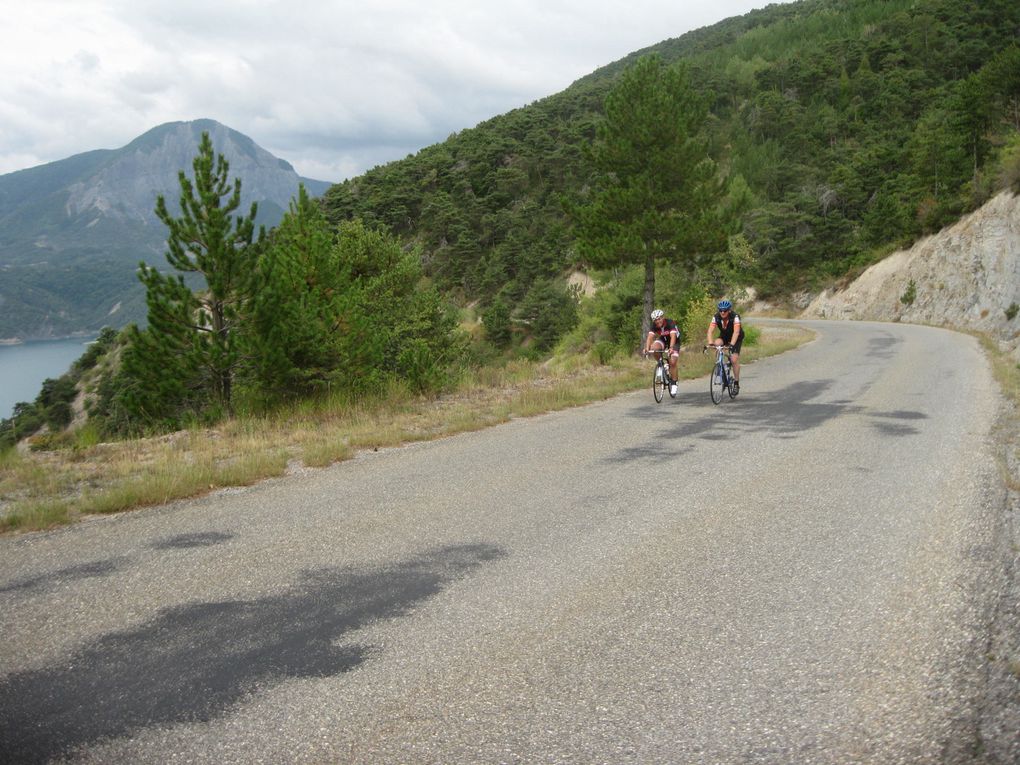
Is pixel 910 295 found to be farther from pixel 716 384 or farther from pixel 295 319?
pixel 295 319

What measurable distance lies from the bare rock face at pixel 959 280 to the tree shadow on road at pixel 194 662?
30209 millimetres

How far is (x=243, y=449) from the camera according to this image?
928 centimetres

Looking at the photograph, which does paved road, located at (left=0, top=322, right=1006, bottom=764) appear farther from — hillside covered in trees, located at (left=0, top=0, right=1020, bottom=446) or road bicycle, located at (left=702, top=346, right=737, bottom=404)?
hillside covered in trees, located at (left=0, top=0, right=1020, bottom=446)

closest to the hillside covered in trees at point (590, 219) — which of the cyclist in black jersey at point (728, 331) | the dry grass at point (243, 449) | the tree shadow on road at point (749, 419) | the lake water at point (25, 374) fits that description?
the dry grass at point (243, 449)

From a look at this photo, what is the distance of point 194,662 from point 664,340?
40.5 feet

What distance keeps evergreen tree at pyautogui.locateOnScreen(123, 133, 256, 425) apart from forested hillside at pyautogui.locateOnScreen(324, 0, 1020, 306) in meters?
40.7

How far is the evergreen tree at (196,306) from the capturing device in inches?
522

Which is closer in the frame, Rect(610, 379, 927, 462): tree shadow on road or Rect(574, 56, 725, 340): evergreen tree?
Rect(610, 379, 927, 462): tree shadow on road

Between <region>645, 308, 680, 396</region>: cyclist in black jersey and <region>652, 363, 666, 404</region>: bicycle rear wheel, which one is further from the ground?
<region>645, 308, 680, 396</region>: cyclist in black jersey

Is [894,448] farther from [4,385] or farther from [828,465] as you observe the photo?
[4,385]

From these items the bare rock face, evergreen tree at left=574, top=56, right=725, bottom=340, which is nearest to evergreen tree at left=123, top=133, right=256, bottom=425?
A: evergreen tree at left=574, top=56, right=725, bottom=340

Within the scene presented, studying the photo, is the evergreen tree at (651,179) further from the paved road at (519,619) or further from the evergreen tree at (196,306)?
the paved road at (519,619)

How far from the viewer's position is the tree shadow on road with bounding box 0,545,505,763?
313 cm

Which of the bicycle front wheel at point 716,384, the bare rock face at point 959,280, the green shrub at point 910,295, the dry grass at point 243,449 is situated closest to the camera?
the dry grass at point 243,449
